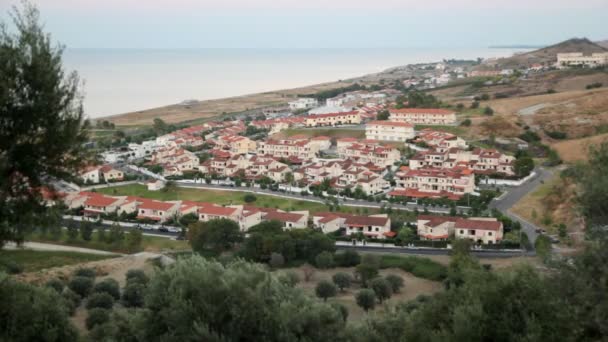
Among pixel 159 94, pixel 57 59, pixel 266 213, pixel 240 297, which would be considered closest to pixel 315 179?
pixel 266 213

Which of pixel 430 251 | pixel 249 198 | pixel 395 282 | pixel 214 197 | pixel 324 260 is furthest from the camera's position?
pixel 214 197

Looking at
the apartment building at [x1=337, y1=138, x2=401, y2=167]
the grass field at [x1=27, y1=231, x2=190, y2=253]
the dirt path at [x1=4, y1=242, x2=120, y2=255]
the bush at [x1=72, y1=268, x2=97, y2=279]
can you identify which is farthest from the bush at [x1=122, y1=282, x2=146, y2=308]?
the apartment building at [x1=337, y1=138, x2=401, y2=167]

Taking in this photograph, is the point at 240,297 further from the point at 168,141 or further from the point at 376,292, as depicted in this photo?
the point at 168,141

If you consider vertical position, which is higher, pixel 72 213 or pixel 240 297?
Result: pixel 240 297

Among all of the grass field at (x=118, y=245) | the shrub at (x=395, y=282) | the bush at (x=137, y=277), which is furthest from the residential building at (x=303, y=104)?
the bush at (x=137, y=277)

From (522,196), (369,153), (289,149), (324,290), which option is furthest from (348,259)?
(289,149)

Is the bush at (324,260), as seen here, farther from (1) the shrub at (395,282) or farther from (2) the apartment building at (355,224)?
(2) the apartment building at (355,224)

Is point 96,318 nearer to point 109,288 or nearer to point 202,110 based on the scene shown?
point 109,288
